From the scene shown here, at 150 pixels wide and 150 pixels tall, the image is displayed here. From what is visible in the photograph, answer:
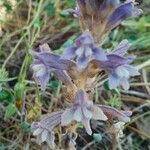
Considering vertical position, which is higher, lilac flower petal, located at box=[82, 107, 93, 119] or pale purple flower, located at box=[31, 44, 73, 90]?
pale purple flower, located at box=[31, 44, 73, 90]

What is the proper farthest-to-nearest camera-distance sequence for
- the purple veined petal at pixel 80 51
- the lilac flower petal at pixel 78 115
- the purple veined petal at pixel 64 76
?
the purple veined petal at pixel 64 76, the lilac flower petal at pixel 78 115, the purple veined petal at pixel 80 51

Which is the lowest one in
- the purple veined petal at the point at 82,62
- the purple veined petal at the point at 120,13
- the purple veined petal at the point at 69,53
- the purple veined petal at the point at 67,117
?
the purple veined petal at the point at 67,117

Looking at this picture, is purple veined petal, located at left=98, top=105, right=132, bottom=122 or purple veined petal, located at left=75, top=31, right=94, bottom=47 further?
purple veined petal, located at left=98, top=105, right=132, bottom=122

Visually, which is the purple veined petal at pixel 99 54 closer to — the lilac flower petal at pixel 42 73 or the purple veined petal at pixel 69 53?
the purple veined petal at pixel 69 53

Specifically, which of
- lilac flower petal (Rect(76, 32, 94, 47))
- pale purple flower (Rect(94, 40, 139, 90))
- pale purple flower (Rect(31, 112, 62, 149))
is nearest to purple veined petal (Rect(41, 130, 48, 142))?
pale purple flower (Rect(31, 112, 62, 149))

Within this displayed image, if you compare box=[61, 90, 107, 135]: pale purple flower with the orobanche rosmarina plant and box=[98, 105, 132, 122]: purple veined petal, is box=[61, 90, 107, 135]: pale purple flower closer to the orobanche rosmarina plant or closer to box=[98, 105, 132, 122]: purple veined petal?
the orobanche rosmarina plant

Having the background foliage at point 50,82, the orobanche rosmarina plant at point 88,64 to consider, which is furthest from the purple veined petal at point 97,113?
the background foliage at point 50,82

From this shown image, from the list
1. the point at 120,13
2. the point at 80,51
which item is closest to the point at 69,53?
the point at 80,51

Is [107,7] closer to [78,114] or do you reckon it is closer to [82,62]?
[82,62]
